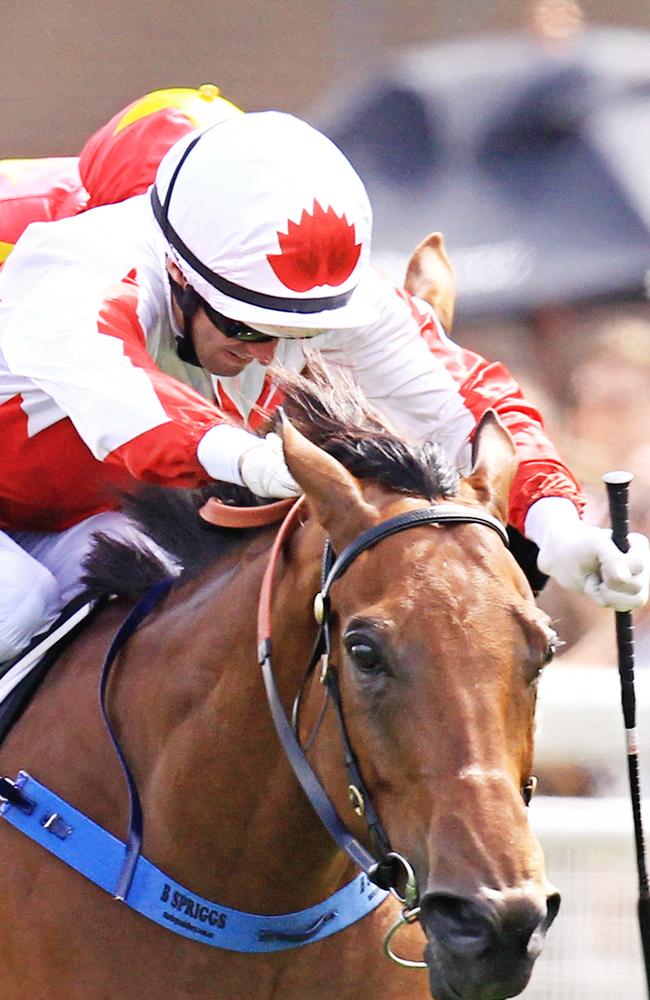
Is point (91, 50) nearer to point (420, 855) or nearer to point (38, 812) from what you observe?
point (38, 812)

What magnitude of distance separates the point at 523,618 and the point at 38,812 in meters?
0.96

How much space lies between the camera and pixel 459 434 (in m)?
3.27

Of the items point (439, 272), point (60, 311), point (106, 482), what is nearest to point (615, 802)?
point (439, 272)

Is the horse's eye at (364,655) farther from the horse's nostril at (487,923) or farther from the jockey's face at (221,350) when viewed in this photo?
the jockey's face at (221,350)

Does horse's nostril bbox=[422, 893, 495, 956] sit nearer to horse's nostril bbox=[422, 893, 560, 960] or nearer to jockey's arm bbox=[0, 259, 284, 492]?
horse's nostril bbox=[422, 893, 560, 960]

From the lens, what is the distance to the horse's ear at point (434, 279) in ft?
12.6

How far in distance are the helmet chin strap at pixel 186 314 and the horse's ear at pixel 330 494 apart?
26.8 inches

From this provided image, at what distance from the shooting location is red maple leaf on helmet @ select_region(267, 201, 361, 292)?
2.90 metres

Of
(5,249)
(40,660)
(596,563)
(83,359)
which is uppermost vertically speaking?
(83,359)

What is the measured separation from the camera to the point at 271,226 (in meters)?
2.90

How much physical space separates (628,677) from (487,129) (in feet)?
15.1

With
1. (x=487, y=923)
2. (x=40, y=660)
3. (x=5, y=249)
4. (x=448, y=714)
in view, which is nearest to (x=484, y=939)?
(x=487, y=923)

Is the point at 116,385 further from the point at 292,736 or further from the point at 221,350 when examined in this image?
the point at 292,736

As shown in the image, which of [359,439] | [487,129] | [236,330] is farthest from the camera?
[487,129]
